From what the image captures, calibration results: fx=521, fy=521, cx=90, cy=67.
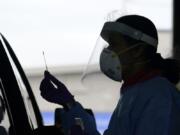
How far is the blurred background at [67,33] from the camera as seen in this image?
382cm

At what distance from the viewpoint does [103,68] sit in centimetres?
218

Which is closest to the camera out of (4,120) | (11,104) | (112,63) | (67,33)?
(11,104)

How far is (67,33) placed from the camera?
397cm

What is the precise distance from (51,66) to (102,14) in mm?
544

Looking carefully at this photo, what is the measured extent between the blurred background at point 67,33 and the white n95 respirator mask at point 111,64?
156cm

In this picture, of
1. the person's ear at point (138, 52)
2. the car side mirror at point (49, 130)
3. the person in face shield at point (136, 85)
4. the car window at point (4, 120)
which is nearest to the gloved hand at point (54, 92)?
the person in face shield at point (136, 85)

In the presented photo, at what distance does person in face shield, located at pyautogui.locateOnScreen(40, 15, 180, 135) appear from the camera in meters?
1.89

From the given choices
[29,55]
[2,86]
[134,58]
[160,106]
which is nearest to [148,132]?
[160,106]

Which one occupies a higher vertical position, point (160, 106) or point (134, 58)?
point (134, 58)

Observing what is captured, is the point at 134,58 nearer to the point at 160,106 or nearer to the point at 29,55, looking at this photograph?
the point at 160,106

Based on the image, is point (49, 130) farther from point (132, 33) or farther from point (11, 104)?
point (132, 33)

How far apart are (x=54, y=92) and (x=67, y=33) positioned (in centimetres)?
186

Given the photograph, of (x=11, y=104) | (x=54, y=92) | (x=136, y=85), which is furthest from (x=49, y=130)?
(x=136, y=85)

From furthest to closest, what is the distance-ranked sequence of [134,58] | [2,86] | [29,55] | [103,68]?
[29,55], [103,68], [134,58], [2,86]
